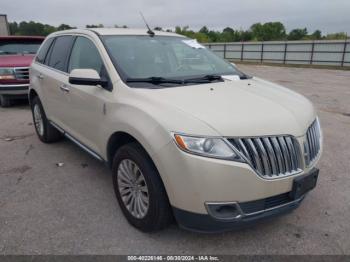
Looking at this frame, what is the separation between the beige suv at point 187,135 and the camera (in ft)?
7.10

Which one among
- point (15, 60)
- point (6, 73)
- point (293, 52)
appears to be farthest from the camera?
point (293, 52)

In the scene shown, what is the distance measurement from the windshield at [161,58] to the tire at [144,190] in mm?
767

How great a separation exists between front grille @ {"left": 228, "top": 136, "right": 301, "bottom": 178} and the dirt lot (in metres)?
0.73

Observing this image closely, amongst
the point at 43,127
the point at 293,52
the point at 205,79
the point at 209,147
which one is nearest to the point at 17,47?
the point at 43,127

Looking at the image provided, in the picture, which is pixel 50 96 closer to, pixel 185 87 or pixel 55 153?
pixel 55 153

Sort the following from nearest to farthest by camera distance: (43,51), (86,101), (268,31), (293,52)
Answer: (86,101)
(43,51)
(293,52)
(268,31)

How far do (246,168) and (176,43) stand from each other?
7.20ft

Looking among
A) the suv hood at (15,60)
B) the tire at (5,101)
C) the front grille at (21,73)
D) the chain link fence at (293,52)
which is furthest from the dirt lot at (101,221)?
the chain link fence at (293,52)

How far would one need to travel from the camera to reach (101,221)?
9.69 ft

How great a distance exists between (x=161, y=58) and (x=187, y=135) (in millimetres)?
1495

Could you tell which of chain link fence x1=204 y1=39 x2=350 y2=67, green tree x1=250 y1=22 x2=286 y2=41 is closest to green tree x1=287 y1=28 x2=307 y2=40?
green tree x1=250 y1=22 x2=286 y2=41

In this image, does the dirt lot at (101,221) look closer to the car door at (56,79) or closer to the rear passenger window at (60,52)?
the car door at (56,79)

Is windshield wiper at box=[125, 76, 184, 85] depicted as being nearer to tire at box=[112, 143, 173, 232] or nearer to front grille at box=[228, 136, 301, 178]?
tire at box=[112, 143, 173, 232]

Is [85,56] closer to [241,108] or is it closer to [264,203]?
[241,108]
